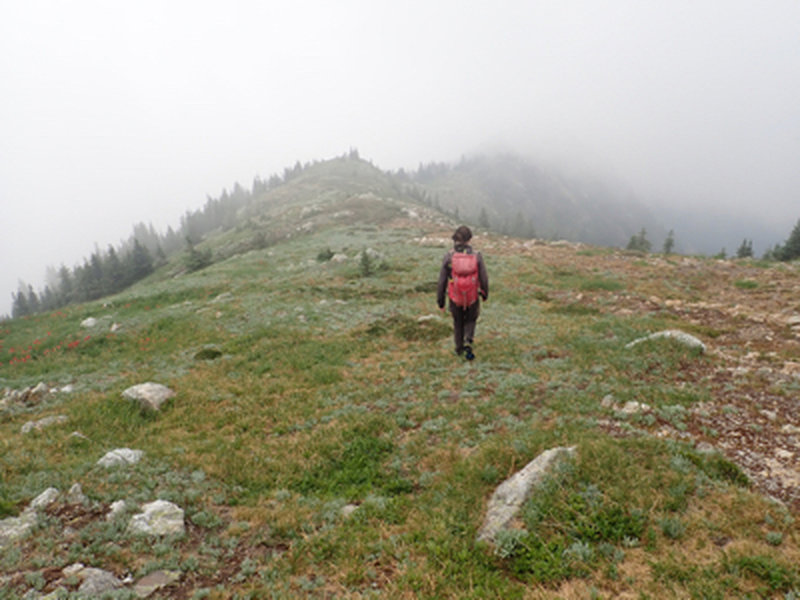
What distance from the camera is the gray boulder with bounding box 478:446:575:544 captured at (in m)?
5.22

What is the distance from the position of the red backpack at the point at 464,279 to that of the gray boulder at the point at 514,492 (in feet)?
18.0

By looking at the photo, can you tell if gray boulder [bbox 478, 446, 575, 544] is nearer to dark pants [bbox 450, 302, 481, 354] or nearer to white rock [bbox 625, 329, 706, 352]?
dark pants [bbox 450, 302, 481, 354]

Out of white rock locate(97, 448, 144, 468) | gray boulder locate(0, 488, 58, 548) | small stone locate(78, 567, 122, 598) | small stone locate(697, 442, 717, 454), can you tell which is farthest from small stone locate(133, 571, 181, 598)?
small stone locate(697, 442, 717, 454)

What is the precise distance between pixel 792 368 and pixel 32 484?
16823mm

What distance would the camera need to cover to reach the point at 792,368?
925cm

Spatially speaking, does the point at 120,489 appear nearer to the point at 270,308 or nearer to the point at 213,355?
the point at 213,355

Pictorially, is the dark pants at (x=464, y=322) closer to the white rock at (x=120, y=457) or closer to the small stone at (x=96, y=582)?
the white rock at (x=120, y=457)

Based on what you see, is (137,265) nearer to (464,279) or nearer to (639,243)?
(464,279)

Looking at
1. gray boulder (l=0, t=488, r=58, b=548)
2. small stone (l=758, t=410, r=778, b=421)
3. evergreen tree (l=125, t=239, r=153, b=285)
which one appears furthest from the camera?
evergreen tree (l=125, t=239, r=153, b=285)

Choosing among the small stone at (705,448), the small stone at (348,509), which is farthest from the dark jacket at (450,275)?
the small stone at (348,509)

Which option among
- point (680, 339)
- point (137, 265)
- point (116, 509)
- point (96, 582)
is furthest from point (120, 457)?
point (137, 265)

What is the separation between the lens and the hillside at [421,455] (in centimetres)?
461

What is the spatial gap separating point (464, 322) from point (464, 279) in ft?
6.00

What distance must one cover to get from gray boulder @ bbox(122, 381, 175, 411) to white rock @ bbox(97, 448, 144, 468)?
2708mm
